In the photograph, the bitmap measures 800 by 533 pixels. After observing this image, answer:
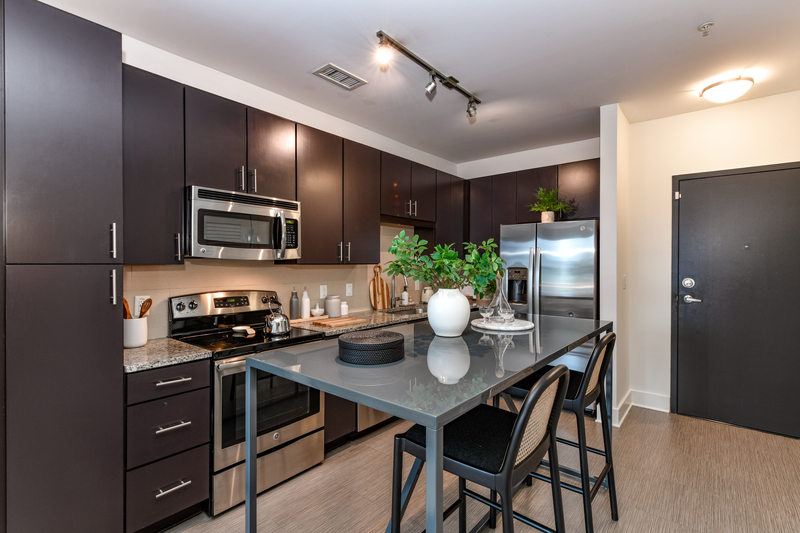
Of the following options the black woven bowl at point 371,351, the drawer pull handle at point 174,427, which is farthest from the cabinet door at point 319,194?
the black woven bowl at point 371,351

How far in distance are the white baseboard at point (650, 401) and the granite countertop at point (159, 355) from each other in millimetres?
3527

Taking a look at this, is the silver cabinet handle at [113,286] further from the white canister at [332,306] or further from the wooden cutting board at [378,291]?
the wooden cutting board at [378,291]

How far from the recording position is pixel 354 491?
2234 mm

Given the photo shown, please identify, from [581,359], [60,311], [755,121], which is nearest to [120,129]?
[60,311]

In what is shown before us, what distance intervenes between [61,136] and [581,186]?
3.72 meters

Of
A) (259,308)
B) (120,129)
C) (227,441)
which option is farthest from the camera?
(259,308)

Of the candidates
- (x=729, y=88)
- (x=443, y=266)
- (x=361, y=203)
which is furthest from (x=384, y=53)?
(x=729, y=88)

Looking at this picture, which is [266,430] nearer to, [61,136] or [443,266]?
[443,266]

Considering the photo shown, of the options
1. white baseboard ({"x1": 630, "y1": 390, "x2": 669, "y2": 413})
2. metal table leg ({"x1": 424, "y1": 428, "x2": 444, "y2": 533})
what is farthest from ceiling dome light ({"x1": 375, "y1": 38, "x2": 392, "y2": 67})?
white baseboard ({"x1": 630, "y1": 390, "x2": 669, "y2": 413})

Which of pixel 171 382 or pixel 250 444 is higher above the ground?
pixel 171 382

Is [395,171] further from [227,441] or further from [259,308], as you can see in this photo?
[227,441]

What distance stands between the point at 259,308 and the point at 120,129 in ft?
4.38

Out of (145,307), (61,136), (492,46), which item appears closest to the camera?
(61,136)

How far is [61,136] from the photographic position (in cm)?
161
